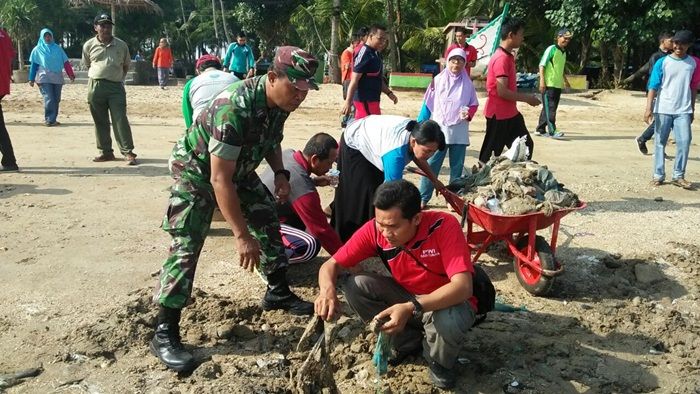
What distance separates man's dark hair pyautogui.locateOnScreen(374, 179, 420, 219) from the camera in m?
2.75

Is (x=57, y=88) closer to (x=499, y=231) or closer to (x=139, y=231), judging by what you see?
(x=139, y=231)

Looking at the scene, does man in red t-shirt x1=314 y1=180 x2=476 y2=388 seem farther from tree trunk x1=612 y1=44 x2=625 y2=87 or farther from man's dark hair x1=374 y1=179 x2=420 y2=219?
tree trunk x1=612 y1=44 x2=625 y2=87

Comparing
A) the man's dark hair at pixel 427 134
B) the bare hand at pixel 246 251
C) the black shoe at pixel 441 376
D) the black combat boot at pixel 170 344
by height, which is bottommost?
the black shoe at pixel 441 376

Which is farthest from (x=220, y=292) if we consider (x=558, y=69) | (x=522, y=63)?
(x=522, y=63)

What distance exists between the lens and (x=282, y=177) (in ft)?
12.3

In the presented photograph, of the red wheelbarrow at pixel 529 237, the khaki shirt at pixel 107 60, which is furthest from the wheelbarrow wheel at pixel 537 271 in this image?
the khaki shirt at pixel 107 60

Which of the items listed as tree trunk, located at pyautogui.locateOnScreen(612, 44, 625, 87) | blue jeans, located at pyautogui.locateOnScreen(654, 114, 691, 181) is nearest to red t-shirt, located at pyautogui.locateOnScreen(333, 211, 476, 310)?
blue jeans, located at pyautogui.locateOnScreen(654, 114, 691, 181)

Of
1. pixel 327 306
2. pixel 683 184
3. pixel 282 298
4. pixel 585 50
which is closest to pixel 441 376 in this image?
pixel 327 306

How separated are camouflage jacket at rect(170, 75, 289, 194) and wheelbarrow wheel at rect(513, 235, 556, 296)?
207 centimetres

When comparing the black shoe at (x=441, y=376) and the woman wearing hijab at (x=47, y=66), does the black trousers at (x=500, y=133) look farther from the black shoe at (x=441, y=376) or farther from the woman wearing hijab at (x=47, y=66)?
the woman wearing hijab at (x=47, y=66)

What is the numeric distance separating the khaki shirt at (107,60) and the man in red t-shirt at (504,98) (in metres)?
4.70

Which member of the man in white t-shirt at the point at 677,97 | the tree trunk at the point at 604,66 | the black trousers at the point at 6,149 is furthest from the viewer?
the tree trunk at the point at 604,66

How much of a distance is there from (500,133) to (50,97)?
8567 millimetres

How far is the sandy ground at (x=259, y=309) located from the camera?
10.5 ft
